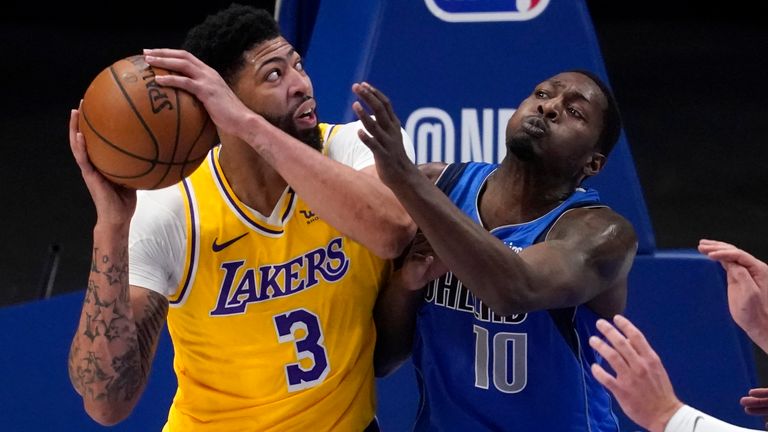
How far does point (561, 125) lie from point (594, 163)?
0.56 ft

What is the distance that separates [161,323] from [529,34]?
1683 millimetres

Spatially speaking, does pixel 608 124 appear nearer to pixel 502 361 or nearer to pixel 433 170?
pixel 433 170

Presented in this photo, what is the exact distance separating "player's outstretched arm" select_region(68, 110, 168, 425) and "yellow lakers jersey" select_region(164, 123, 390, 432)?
0.62ft

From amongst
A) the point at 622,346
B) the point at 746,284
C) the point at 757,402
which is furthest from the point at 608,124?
the point at 622,346

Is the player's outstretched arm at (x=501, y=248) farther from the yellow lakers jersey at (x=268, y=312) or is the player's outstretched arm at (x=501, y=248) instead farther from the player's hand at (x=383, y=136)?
the yellow lakers jersey at (x=268, y=312)

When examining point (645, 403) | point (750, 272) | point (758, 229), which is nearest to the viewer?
point (645, 403)

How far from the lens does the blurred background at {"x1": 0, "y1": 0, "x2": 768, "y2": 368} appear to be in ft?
23.8

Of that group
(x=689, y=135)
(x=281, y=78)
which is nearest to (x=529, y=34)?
(x=281, y=78)

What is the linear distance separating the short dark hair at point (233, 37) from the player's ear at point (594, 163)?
87cm

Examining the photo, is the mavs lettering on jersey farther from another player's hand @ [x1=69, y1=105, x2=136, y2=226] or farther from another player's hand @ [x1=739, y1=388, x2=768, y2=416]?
another player's hand @ [x1=739, y1=388, x2=768, y2=416]

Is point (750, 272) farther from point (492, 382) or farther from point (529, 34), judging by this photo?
point (529, 34)

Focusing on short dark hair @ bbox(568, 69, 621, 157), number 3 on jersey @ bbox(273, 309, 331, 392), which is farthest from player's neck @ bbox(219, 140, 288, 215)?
short dark hair @ bbox(568, 69, 621, 157)

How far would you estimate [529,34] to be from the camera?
4.00 meters

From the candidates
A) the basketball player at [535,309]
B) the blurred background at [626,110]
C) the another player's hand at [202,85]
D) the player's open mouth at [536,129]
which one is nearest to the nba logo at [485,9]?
the basketball player at [535,309]
